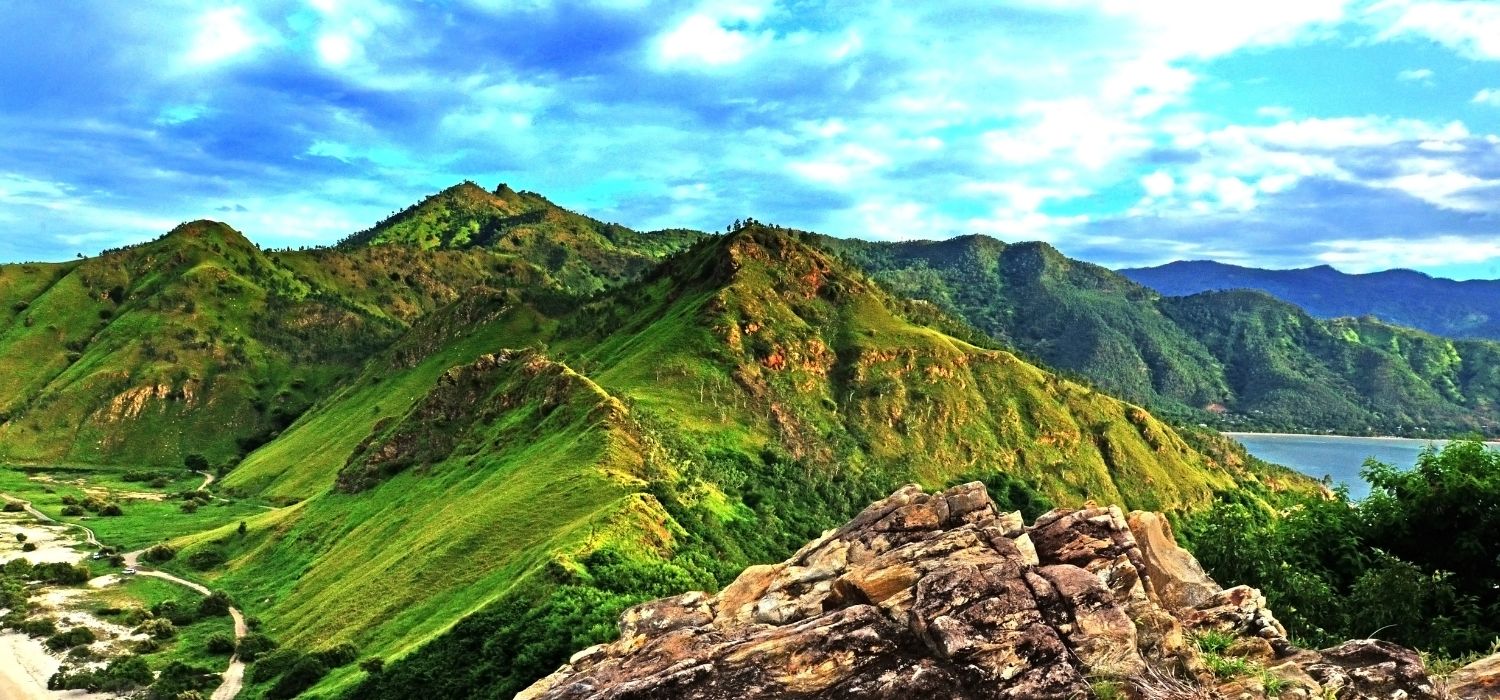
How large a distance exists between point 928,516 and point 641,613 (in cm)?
1396

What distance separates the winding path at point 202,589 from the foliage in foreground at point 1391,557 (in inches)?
3569

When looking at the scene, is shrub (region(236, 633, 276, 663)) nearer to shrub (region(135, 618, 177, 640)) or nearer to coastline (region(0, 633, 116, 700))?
coastline (region(0, 633, 116, 700))

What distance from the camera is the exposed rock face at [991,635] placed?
2594 centimetres

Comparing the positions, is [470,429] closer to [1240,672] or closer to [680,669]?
[680,669]

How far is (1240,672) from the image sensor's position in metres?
27.0

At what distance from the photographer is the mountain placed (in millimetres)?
73125

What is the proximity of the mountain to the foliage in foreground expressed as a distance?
46062 millimetres

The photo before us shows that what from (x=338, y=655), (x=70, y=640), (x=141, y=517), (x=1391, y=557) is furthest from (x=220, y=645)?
(x=141, y=517)

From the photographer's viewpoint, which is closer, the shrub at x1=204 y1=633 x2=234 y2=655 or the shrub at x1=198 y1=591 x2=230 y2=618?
the shrub at x1=204 y1=633 x2=234 y2=655

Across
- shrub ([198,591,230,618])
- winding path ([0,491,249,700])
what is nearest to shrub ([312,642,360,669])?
winding path ([0,491,249,700])

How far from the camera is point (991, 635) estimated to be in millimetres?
26875

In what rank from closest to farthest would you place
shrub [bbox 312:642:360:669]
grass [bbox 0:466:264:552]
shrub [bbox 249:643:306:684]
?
shrub [bbox 312:642:360:669] < shrub [bbox 249:643:306:684] < grass [bbox 0:466:264:552]

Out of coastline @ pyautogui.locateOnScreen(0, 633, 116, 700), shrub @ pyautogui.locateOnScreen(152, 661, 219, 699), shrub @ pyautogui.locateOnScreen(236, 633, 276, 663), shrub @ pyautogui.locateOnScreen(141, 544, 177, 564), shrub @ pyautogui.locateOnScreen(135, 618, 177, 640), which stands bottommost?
coastline @ pyautogui.locateOnScreen(0, 633, 116, 700)

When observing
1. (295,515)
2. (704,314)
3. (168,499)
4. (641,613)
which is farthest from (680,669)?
(168,499)
